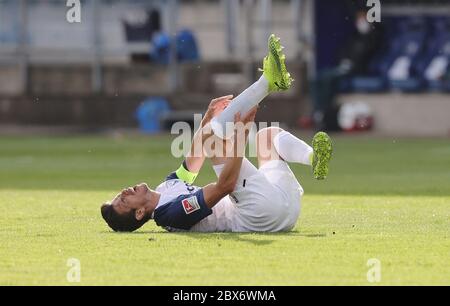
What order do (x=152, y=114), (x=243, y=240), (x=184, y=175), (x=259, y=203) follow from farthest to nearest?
1. (x=152, y=114)
2. (x=184, y=175)
3. (x=259, y=203)
4. (x=243, y=240)

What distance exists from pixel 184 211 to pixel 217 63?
75.8ft

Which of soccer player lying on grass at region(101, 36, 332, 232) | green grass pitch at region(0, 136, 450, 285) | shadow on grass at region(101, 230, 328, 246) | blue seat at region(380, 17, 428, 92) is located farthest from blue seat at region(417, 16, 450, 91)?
shadow on grass at region(101, 230, 328, 246)

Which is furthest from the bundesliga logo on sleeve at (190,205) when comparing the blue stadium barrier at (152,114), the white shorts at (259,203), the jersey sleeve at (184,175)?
the blue stadium barrier at (152,114)

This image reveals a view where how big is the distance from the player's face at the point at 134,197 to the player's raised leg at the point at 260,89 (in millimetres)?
887

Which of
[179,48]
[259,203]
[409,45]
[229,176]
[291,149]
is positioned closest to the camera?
[229,176]

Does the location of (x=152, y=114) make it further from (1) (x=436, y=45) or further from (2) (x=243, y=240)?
(2) (x=243, y=240)

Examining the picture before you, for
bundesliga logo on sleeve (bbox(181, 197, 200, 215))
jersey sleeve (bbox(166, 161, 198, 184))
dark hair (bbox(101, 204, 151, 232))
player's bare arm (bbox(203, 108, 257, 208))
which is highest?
player's bare arm (bbox(203, 108, 257, 208))

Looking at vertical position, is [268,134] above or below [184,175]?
above

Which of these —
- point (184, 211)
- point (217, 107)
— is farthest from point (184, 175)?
point (184, 211)

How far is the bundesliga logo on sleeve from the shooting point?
496 inches

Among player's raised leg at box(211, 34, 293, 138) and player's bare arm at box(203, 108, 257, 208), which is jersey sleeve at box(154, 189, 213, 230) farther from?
player's raised leg at box(211, 34, 293, 138)

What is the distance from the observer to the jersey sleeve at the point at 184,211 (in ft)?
41.4

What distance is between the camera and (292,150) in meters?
13.1
